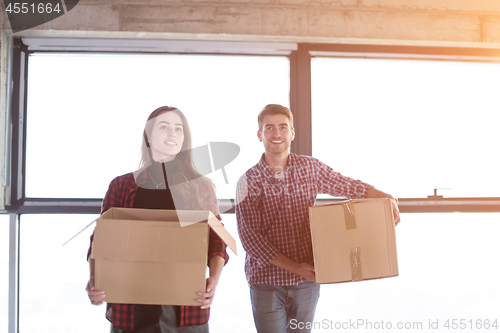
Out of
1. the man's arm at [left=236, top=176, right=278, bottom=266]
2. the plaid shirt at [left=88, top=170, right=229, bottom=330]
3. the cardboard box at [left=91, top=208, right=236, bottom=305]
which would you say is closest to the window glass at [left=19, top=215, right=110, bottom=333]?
the plaid shirt at [left=88, top=170, right=229, bottom=330]

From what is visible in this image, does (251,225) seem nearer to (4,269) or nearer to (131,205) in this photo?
(131,205)

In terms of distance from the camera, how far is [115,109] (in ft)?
6.88

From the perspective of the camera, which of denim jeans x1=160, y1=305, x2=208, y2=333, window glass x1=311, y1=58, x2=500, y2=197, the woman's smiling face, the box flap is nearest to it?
the box flap

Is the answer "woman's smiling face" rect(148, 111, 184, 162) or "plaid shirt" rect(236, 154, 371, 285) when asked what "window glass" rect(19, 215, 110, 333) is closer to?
"woman's smiling face" rect(148, 111, 184, 162)

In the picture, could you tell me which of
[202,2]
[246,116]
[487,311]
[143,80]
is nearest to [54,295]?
[143,80]

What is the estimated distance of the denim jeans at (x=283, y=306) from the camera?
142cm

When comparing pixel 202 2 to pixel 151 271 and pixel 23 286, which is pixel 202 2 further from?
pixel 23 286

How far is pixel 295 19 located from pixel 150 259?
1.67 meters

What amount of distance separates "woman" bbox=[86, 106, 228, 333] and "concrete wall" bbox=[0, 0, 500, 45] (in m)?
0.90

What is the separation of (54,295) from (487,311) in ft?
8.79

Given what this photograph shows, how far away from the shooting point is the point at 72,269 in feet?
6.75

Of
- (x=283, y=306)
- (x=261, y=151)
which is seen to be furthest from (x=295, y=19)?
(x=283, y=306)

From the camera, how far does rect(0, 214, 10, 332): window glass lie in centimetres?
200

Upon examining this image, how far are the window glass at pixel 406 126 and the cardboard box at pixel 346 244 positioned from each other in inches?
38.6
